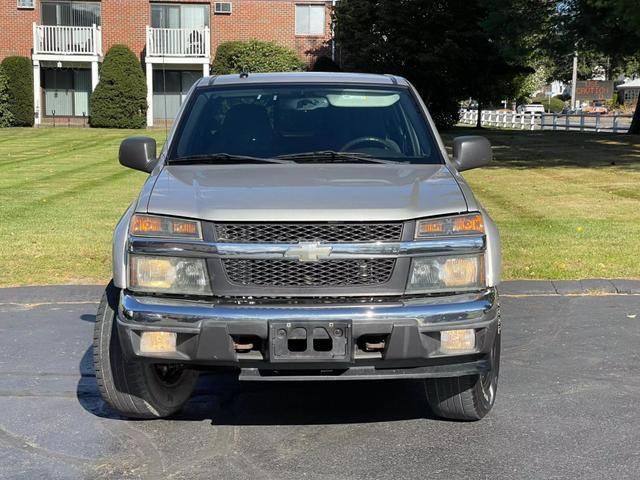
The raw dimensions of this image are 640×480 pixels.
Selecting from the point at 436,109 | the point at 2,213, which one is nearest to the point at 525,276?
the point at 2,213

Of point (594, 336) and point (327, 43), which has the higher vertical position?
point (327, 43)

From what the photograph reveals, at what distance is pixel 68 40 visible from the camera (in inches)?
1446

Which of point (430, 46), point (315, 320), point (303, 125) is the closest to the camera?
point (315, 320)

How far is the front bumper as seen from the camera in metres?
4.23

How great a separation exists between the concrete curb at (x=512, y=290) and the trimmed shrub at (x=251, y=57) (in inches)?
1102

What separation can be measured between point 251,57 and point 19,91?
28.9 feet

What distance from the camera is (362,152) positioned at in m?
5.57

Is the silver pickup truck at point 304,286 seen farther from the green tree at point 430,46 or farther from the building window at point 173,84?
the building window at point 173,84

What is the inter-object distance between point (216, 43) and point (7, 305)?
3112 centimetres

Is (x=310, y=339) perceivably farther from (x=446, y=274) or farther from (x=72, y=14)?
(x=72, y=14)

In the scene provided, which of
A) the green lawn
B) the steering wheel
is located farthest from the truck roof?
the green lawn

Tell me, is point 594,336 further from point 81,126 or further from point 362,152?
point 81,126

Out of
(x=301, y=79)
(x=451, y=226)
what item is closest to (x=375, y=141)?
(x=301, y=79)

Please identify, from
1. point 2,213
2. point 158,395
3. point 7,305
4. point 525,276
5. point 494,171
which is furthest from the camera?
point 494,171
